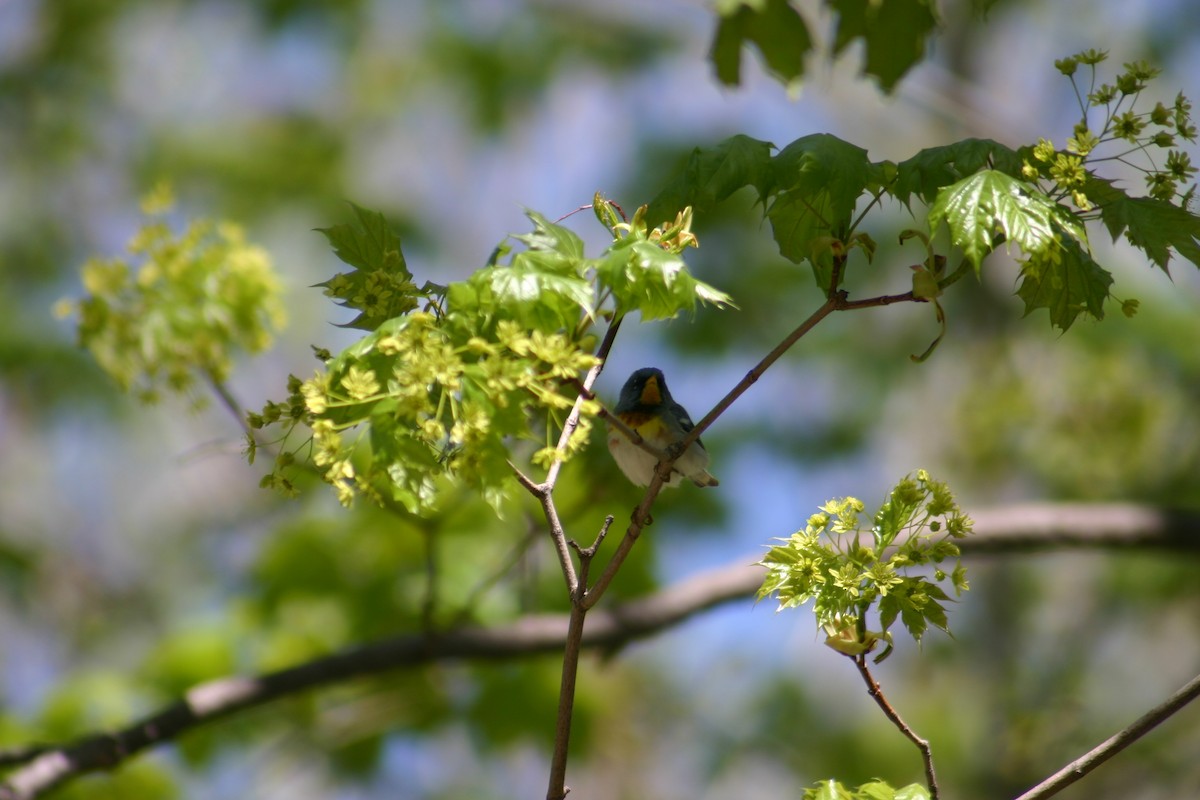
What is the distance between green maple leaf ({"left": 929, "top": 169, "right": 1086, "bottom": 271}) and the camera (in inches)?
67.7

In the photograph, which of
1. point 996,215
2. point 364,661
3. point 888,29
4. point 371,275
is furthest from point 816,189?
point 364,661

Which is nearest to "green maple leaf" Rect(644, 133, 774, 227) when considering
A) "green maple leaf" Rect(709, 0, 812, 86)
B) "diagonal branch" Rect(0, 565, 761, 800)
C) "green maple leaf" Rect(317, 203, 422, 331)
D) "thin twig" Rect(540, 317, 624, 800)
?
"green maple leaf" Rect(709, 0, 812, 86)

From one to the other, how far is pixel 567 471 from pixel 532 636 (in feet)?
2.06

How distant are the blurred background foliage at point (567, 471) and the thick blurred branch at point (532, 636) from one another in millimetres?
200

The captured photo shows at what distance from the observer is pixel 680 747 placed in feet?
28.8

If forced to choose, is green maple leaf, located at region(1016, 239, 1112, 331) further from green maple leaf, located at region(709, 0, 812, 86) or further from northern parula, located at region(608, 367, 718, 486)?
northern parula, located at region(608, 367, 718, 486)

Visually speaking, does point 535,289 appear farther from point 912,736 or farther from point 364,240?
point 912,736

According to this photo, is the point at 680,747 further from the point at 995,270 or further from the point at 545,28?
the point at 545,28

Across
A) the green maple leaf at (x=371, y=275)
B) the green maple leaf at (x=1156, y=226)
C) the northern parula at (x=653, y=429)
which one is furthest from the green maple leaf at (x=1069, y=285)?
the northern parula at (x=653, y=429)

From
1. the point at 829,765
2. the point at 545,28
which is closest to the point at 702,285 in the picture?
the point at 829,765

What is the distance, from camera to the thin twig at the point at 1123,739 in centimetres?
164

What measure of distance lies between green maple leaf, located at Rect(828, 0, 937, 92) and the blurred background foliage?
2077 mm

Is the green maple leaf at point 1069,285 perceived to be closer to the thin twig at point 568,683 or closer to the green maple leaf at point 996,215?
the green maple leaf at point 996,215

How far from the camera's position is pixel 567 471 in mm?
4105
